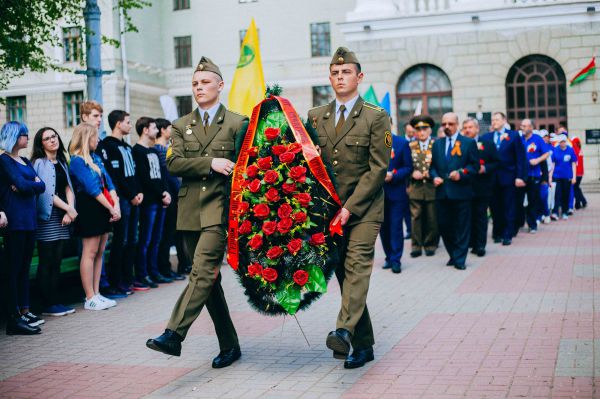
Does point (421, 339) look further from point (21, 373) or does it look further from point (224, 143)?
point (21, 373)

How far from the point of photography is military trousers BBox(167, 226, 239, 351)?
5973 mm

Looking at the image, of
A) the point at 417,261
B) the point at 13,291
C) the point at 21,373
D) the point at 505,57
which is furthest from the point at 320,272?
the point at 505,57

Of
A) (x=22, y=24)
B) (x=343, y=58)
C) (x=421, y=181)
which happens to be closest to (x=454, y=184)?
(x=421, y=181)

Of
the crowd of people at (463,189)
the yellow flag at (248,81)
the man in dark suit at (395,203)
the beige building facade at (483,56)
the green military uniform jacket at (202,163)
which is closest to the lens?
the green military uniform jacket at (202,163)

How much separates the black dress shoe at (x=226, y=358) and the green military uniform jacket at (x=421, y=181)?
24.3 feet

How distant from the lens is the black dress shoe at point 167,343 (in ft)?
18.9

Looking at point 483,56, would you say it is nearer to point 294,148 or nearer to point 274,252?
point 294,148

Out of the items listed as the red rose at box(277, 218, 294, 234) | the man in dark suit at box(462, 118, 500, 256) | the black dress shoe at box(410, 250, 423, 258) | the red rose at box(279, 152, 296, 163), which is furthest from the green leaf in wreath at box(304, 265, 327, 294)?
the black dress shoe at box(410, 250, 423, 258)

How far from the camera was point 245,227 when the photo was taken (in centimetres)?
595

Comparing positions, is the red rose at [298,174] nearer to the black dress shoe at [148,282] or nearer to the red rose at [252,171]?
the red rose at [252,171]

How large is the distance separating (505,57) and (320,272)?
Answer: 2641cm

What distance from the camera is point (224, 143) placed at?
634 centimetres

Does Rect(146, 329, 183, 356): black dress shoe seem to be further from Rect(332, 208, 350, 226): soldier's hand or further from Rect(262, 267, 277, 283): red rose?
Rect(332, 208, 350, 226): soldier's hand

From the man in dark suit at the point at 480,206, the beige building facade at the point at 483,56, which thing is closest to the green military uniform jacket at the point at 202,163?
the man in dark suit at the point at 480,206
